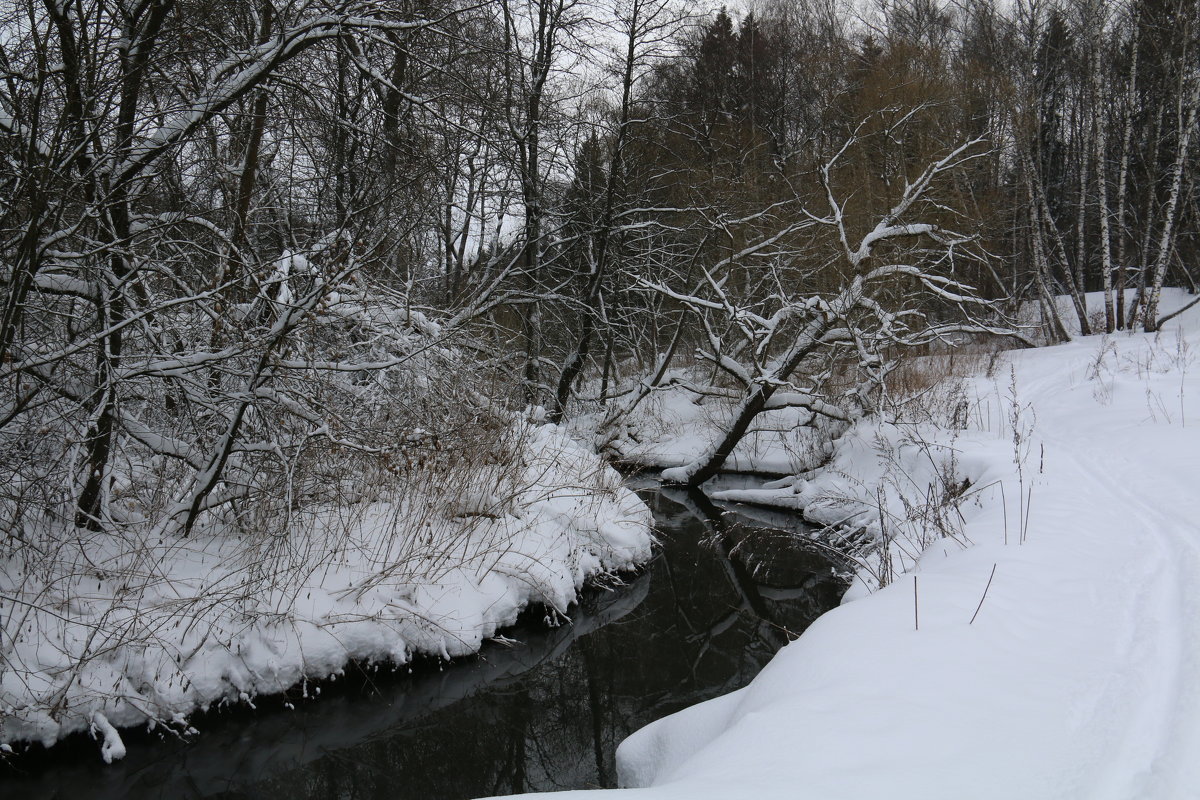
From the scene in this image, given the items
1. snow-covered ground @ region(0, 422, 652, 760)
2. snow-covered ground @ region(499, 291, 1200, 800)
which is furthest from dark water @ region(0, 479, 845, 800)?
snow-covered ground @ region(499, 291, 1200, 800)

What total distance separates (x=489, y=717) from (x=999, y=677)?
3.31 metres

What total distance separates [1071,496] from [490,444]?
4.86 metres

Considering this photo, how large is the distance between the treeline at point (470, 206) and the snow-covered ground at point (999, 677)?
3.23 metres

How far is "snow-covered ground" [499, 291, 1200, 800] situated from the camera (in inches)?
87.9

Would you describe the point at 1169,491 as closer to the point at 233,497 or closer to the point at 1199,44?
the point at 233,497

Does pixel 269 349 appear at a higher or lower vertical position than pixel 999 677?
higher

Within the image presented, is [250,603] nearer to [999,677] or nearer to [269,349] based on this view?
[269,349]

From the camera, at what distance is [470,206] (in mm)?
12547

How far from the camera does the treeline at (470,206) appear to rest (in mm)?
4551

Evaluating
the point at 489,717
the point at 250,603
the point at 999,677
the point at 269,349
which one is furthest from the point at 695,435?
the point at 999,677

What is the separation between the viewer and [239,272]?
5.69m

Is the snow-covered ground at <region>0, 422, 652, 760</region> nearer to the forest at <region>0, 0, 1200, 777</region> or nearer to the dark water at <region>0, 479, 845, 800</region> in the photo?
the forest at <region>0, 0, 1200, 777</region>

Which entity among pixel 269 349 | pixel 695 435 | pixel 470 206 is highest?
pixel 470 206

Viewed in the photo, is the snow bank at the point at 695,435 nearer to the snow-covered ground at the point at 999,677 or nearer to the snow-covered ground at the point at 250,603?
the snow-covered ground at the point at 999,677
